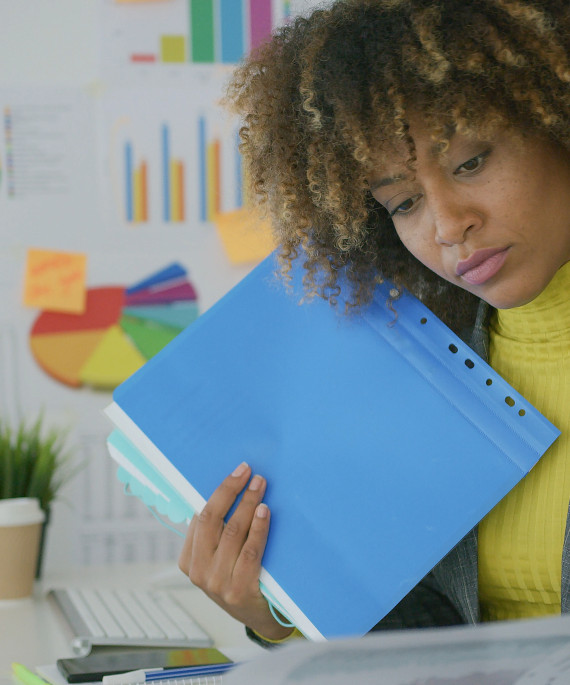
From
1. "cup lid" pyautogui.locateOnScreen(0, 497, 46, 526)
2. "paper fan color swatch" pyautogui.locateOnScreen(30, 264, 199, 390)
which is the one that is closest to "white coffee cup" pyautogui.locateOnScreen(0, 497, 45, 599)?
"cup lid" pyautogui.locateOnScreen(0, 497, 46, 526)

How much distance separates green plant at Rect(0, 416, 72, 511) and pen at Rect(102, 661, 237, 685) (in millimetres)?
530

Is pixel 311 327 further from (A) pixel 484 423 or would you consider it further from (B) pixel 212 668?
(B) pixel 212 668

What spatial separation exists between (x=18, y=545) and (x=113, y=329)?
0.41 metres

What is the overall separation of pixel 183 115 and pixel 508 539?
3.07ft

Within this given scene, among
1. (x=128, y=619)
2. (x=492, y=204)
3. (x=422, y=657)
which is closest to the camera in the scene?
(x=422, y=657)

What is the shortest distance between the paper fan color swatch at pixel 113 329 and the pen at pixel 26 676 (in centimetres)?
67

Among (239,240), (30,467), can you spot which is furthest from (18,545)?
(239,240)

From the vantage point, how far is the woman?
613mm

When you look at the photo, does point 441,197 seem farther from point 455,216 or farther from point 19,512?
point 19,512

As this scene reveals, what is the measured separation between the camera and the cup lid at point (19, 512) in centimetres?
106

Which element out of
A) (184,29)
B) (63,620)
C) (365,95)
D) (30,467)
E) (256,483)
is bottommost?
(63,620)

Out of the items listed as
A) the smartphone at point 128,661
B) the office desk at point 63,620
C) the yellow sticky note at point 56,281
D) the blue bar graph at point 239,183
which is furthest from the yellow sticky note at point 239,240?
the smartphone at point 128,661

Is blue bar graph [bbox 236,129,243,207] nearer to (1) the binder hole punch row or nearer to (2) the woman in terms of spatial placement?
(2) the woman

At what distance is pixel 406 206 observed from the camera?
2.26ft
